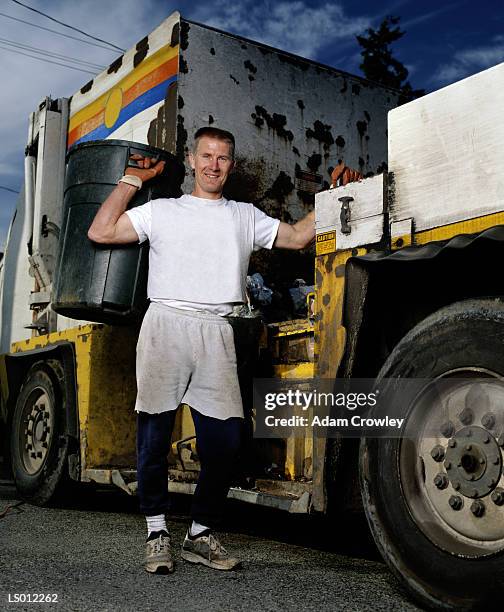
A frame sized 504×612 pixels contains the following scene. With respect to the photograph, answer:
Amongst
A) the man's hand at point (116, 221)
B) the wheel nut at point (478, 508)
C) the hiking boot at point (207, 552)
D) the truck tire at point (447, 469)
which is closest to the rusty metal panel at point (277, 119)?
the man's hand at point (116, 221)

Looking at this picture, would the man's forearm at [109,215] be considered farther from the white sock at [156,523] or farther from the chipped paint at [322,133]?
the chipped paint at [322,133]

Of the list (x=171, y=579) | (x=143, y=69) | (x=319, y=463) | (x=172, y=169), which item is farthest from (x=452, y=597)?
(x=143, y=69)

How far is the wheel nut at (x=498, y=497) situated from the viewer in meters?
2.40

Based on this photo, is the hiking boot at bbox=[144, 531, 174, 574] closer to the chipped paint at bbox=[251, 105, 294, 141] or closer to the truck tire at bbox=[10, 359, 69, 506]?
the truck tire at bbox=[10, 359, 69, 506]

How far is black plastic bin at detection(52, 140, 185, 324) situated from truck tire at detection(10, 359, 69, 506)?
0.97 meters

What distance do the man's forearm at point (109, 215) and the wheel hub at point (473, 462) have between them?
5.97 ft

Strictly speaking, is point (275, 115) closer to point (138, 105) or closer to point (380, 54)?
point (138, 105)

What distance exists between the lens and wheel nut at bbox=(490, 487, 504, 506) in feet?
7.88

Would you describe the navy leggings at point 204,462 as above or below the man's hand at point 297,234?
below

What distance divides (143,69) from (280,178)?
3.43 feet

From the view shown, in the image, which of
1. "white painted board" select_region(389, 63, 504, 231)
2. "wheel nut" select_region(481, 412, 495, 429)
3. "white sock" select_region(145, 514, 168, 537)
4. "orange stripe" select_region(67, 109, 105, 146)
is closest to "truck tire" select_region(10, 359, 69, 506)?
"orange stripe" select_region(67, 109, 105, 146)

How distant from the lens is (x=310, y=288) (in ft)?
14.8

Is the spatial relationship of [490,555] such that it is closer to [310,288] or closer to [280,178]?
[310,288]

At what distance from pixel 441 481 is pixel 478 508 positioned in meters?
0.16
